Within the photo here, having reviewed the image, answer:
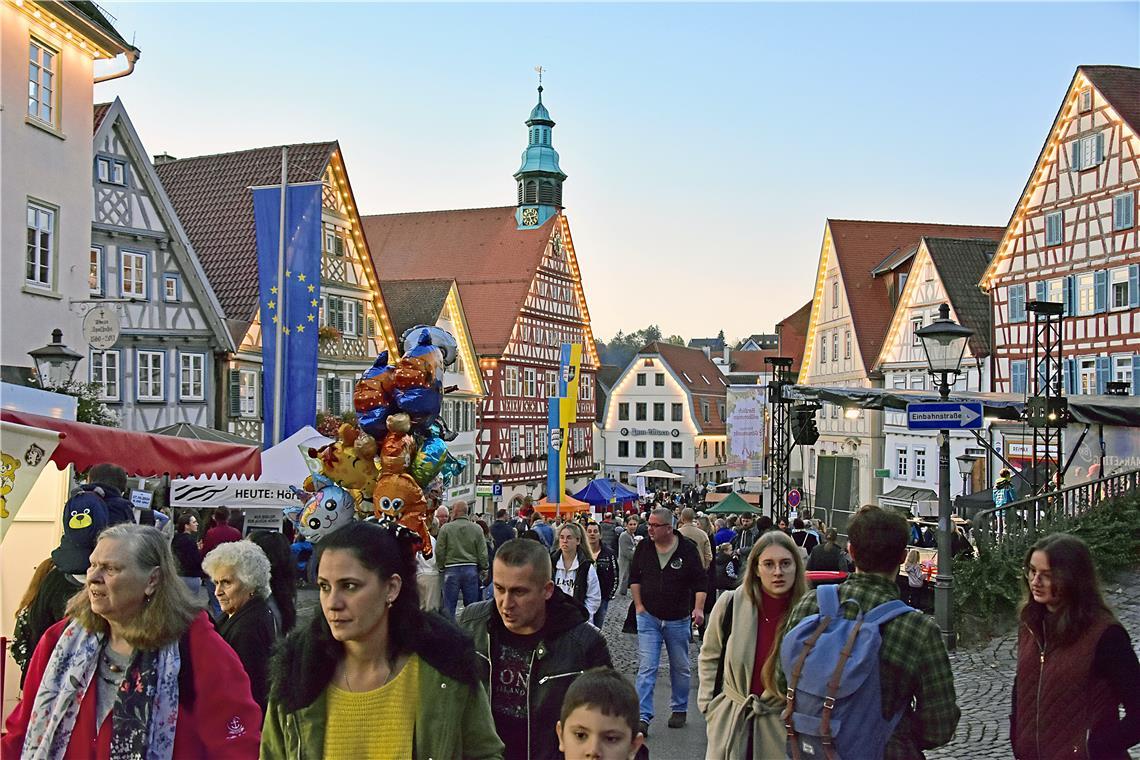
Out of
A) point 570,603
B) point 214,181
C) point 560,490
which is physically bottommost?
point 560,490

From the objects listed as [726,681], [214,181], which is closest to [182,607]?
[726,681]

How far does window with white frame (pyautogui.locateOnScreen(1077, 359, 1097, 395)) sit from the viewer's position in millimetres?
29594

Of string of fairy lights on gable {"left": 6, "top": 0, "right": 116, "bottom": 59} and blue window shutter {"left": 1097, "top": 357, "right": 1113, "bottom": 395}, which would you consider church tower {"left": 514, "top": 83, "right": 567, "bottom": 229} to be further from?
string of fairy lights on gable {"left": 6, "top": 0, "right": 116, "bottom": 59}

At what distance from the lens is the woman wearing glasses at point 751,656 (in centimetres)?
452

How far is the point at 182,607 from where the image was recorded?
3.68 metres

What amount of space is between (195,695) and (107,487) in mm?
2606

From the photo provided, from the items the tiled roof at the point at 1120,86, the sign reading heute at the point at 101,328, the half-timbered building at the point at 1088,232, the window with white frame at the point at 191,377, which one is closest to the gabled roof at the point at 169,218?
the window with white frame at the point at 191,377

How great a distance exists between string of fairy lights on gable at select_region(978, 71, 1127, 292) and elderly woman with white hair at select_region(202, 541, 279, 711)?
2872cm

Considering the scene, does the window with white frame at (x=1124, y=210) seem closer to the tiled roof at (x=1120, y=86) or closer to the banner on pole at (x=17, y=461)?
the tiled roof at (x=1120, y=86)

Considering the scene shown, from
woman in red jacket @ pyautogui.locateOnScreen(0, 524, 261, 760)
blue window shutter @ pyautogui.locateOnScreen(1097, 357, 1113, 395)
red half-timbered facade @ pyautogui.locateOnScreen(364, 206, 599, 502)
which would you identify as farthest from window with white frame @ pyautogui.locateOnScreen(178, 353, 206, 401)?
blue window shutter @ pyautogui.locateOnScreen(1097, 357, 1113, 395)

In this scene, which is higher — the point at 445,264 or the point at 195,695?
the point at 445,264

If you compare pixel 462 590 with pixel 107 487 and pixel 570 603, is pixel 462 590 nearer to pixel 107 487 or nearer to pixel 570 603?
pixel 107 487

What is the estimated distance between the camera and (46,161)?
58.7 ft

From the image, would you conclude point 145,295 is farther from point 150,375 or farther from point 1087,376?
point 1087,376
